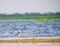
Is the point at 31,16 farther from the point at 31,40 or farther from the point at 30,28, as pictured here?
the point at 31,40

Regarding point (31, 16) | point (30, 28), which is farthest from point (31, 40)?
point (31, 16)

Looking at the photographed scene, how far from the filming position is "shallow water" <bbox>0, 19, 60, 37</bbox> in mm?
1450

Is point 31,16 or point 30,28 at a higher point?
point 31,16

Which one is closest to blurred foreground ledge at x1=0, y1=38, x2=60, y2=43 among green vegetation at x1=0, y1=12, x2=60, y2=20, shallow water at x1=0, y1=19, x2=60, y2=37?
shallow water at x1=0, y1=19, x2=60, y2=37

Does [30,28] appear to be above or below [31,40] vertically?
above

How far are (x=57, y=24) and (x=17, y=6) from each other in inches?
25.3

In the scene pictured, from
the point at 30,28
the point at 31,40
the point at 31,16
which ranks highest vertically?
the point at 31,16

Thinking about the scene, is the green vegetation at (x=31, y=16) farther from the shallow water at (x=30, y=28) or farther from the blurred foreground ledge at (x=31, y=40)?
the blurred foreground ledge at (x=31, y=40)

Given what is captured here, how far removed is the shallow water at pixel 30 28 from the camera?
145cm

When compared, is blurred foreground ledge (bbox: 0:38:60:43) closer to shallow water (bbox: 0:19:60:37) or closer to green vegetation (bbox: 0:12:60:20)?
shallow water (bbox: 0:19:60:37)

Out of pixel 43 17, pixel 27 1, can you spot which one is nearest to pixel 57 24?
pixel 43 17

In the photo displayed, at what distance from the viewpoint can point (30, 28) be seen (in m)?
1.46

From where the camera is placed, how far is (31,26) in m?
1.47

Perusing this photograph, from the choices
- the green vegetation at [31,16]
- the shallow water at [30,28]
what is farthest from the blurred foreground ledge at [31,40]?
the green vegetation at [31,16]
